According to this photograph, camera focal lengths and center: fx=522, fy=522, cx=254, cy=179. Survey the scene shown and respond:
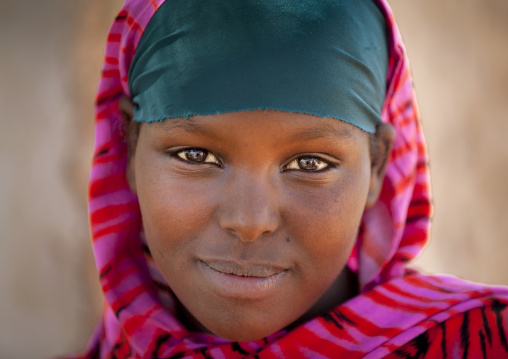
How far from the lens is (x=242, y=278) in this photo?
1351 mm

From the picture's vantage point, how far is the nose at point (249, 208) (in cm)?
125

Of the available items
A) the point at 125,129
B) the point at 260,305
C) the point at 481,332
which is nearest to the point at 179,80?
the point at 125,129

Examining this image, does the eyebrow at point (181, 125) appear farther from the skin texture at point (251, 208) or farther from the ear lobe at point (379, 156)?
the ear lobe at point (379, 156)

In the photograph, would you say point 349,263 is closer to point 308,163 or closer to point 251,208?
point 308,163

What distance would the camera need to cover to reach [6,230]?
2.78m

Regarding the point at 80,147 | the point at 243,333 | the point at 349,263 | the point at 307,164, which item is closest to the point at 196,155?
the point at 307,164

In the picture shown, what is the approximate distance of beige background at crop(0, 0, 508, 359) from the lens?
2.75 meters

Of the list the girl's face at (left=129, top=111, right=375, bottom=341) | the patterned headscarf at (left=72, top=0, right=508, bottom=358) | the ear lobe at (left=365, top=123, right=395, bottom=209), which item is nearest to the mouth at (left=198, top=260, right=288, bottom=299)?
the girl's face at (left=129, top=111, right=375, bottom=341)

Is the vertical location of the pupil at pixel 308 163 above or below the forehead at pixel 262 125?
below

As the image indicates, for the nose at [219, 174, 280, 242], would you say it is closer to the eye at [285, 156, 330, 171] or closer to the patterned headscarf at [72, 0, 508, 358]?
the eye at [285, 156, 330, 171]

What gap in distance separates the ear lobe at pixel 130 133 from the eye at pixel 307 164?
1.72 ft

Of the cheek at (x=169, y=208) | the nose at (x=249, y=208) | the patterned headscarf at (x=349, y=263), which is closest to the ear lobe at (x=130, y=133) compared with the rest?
the patterned headscarf at (x=349, y=263)

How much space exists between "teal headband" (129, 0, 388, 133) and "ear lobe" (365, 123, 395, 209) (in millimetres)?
131

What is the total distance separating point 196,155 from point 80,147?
5.57ft
